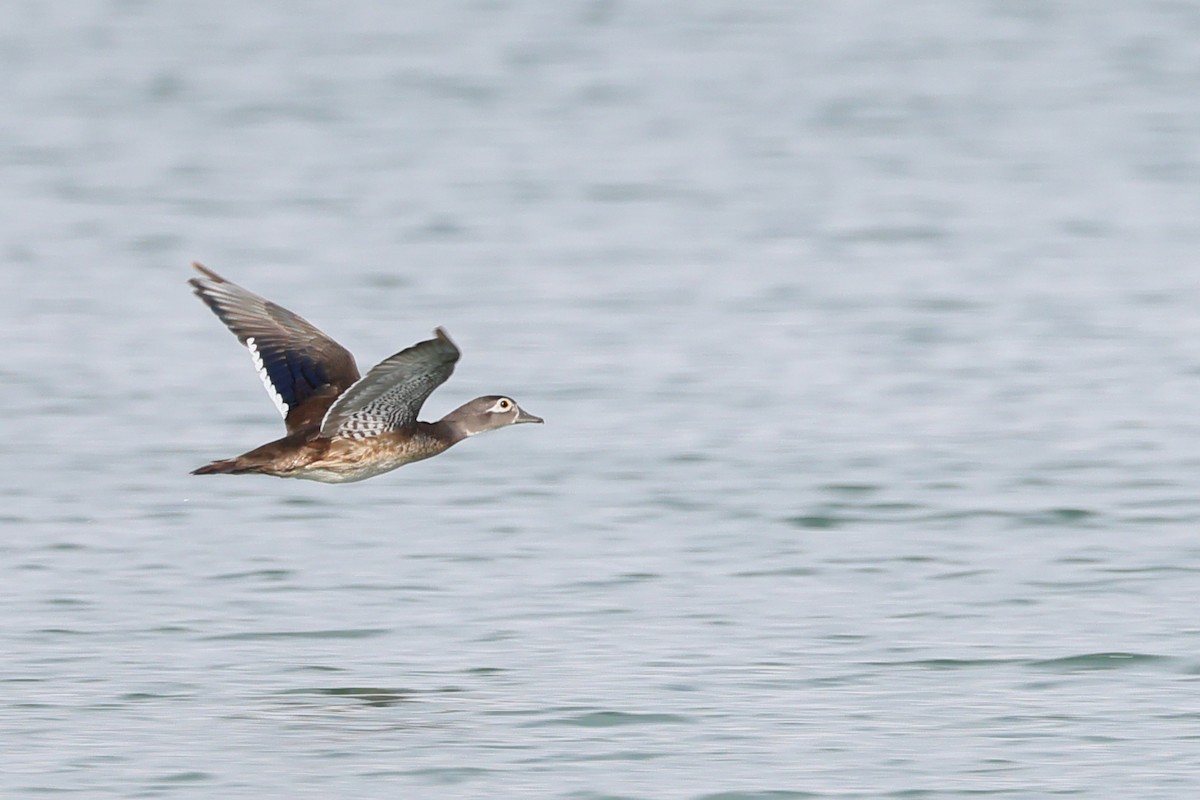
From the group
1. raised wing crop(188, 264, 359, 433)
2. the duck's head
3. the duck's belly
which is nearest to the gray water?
the duck's belly

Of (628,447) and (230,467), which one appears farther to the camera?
(628,447)

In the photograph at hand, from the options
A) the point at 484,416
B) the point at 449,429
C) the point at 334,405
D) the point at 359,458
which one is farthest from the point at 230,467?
the point at 484,416

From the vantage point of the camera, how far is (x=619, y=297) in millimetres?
19078

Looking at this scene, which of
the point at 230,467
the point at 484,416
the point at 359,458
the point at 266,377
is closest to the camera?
the point at 230,467

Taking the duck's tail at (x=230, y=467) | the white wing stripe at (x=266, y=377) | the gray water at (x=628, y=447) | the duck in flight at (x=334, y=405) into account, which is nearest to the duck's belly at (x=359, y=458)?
the duck in flight at (x=334, y=405)

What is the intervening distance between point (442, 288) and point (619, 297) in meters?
1.43

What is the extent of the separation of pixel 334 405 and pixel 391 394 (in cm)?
22

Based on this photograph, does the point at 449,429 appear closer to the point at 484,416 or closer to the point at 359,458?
the point at 484,416

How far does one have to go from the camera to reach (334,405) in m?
9.68

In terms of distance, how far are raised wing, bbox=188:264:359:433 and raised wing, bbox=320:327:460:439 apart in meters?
0.56

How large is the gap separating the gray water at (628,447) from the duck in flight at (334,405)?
957 mm

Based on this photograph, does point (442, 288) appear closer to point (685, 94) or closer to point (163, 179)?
point (163, 179)

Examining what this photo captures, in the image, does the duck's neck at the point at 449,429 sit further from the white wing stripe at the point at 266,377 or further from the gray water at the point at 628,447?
the gray water at the point at 628,447

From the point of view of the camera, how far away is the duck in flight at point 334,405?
9594mm
